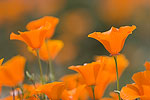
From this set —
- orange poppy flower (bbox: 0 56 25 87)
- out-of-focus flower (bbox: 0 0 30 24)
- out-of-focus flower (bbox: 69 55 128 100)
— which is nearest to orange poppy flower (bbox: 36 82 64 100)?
out-of-focus flower (bbox: 69 55 128 100)

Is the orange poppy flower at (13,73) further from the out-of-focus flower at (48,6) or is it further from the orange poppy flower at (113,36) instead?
the out-of-focus flower at (48,6)

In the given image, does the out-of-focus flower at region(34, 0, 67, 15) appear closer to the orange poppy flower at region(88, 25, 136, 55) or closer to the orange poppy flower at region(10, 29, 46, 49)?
the orange poppy flower at region(10, 29, 46, 49)

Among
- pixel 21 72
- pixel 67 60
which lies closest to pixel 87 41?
pixel 67 60

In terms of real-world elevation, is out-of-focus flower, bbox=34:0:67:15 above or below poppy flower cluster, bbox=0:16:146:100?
above

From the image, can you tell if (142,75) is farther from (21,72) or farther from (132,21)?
(132,21)

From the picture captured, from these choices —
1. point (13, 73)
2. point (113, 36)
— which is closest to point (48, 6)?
point (13, 73)

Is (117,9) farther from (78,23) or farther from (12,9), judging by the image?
(12,9)
